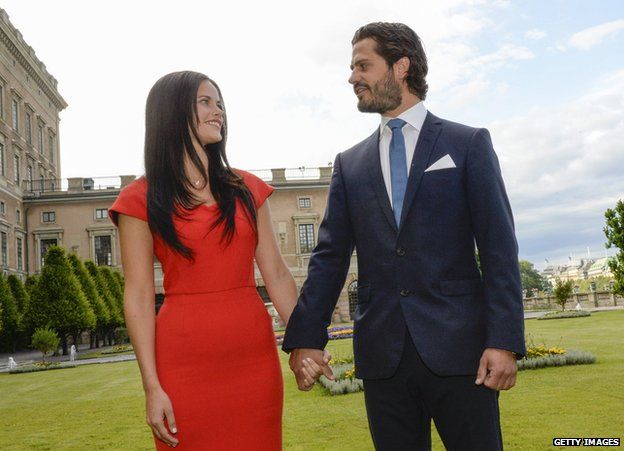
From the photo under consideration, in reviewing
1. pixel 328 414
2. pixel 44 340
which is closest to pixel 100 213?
pixel 44 340

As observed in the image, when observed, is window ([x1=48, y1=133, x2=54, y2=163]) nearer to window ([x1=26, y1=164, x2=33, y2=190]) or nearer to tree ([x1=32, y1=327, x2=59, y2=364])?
window ([x1=26, y1=164, x2=33, y2=190])

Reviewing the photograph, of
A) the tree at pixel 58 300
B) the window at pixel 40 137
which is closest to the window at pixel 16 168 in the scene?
the window at pixel 40 137

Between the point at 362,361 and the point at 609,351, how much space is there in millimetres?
12275

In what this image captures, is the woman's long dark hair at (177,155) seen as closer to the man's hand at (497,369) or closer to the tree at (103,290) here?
the man's hand at (497,369)

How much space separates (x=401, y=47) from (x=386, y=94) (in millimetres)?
215

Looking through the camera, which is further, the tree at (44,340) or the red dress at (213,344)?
the tree at (44,340)

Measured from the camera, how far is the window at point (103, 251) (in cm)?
4403

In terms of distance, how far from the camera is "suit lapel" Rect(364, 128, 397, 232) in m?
2.74

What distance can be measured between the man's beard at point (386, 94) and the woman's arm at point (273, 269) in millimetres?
662

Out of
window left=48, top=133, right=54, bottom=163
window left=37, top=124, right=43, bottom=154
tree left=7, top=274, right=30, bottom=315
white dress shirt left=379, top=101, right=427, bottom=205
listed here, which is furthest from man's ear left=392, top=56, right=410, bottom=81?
window left=48, top=133, right=54, bottom=163

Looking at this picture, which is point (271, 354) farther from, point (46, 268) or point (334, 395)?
point (46, 268)

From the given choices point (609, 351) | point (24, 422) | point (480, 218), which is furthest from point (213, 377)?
point (609, 351)

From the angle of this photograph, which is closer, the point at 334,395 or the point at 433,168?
the point at 433,168

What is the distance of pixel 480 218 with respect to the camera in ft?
8.51
